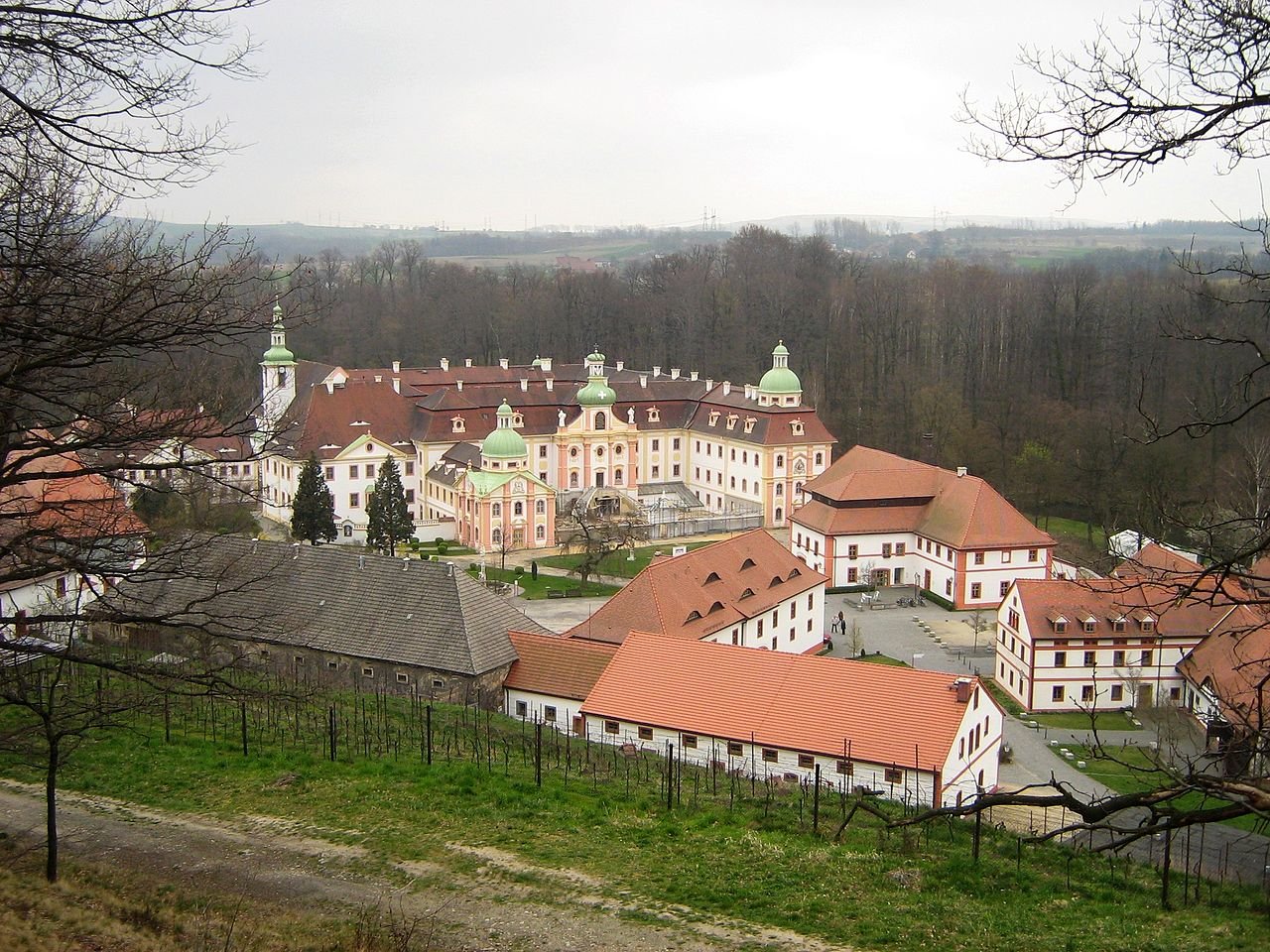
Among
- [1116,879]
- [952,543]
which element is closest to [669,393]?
[952,543]

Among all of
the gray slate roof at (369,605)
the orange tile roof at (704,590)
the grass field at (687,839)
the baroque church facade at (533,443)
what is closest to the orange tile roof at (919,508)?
the baroque church facade at (533,443)

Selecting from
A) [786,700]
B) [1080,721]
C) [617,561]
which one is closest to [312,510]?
[617,561]

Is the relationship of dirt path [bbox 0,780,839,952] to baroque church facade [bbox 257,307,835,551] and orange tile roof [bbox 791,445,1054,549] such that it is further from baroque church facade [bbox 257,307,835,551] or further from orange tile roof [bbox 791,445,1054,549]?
baroque church facade [bbox 257,307,835,551]

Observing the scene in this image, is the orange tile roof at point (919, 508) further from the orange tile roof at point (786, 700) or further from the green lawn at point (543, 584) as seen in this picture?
the orange tile roof at point (786, 700)

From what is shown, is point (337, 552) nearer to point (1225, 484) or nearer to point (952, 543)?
point (952, 543)

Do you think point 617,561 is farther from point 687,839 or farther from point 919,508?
point 687,839

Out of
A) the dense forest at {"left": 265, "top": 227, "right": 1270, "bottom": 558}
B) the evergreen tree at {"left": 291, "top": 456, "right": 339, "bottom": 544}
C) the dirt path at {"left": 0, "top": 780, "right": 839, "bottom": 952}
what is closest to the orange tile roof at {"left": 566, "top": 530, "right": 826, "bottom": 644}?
the dirt path at {"left": 0, "top": 780, "right": 839, "bottom": 952}
